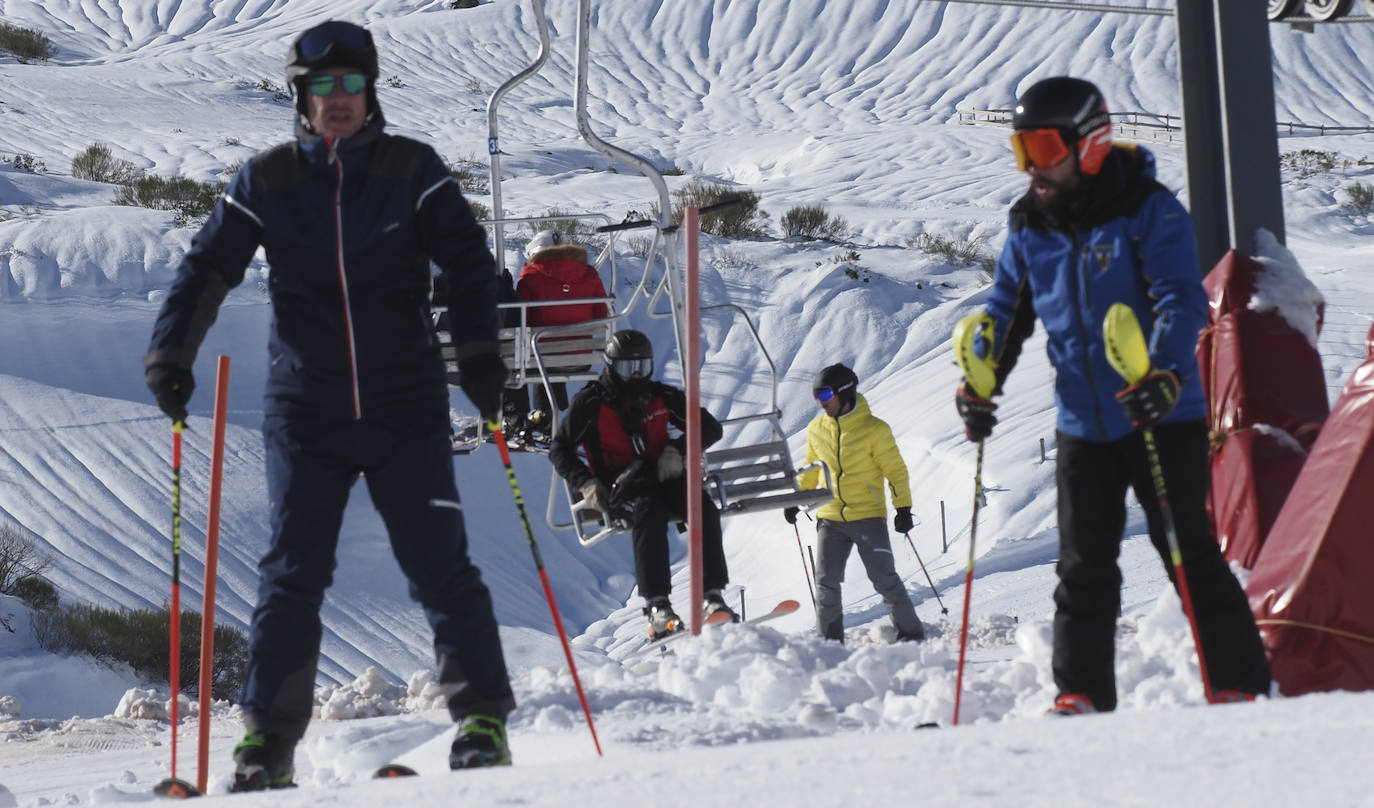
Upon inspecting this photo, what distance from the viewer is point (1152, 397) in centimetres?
319

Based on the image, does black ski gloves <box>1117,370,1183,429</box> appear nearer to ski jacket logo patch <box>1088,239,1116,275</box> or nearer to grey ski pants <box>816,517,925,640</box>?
ski jacket logo patch <box>1088,239,1116,275</box>

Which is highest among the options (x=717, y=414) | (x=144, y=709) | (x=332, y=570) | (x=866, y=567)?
(x=332, y=570)

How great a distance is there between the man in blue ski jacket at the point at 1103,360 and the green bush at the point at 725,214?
19.3 metres

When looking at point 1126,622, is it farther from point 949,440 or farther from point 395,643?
point 949,440

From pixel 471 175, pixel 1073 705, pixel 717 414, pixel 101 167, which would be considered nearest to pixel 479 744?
pixel 1073 705

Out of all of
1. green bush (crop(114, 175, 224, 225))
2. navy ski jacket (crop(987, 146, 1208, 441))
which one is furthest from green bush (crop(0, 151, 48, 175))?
navy ski jacket (crop(987, 146, 1208, 441))

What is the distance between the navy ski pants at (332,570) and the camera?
10.8 ft

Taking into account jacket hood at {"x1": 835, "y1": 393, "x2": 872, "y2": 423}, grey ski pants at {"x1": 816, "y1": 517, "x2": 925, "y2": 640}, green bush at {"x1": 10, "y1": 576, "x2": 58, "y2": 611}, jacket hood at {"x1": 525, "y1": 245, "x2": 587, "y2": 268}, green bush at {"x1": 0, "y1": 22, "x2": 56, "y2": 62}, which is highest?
green bush at {"x1": 0, "y1": 22, "x2": 56, "y2": 62}

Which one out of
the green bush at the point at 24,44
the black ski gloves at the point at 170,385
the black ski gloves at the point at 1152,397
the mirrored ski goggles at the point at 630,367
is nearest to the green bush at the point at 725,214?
the mirrored ski goggles at the point at 630,367

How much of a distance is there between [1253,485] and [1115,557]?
5.37 feet

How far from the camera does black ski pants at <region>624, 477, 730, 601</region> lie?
6.62 meters

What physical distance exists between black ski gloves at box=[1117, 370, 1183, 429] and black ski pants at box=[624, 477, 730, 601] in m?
3.51

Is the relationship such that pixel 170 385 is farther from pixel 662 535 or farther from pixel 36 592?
pixel 36 592

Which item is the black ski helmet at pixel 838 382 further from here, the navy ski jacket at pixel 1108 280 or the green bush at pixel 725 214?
the green bush at pixel 725 214
